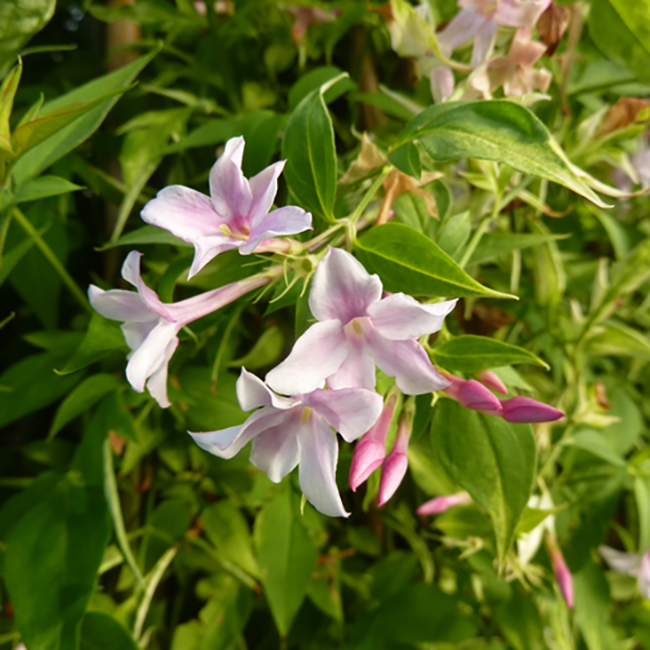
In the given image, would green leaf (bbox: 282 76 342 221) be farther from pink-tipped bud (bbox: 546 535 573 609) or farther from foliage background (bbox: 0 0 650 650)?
pink-tipped bud (bbox: 546 535 573 609)

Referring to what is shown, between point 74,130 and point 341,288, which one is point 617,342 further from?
point 74,130

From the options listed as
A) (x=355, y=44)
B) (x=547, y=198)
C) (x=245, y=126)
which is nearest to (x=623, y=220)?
(x=547, y=198)

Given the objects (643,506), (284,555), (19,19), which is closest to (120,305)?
(19,19)

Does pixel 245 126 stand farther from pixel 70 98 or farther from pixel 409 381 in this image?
pixel 409 381

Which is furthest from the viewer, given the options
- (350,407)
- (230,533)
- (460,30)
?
(230,533)

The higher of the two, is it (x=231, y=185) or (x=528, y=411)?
(x=231, y=185)

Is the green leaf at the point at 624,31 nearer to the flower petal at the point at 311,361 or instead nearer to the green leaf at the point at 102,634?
the flower petal at the point at 311,361

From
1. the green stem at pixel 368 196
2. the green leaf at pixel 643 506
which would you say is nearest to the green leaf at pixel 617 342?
the green leaf at pixel 643 506

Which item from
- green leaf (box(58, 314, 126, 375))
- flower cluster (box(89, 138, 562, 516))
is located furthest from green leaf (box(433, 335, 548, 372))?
green leaf (box(58, 314, 126, 375))
